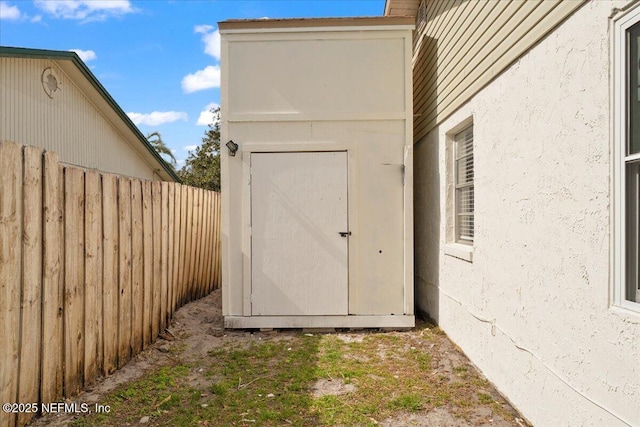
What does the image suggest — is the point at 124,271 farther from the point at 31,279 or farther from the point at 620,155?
the point at 620,155

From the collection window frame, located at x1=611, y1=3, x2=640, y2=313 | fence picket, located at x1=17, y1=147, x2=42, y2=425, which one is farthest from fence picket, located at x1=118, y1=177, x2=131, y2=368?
window frame, located at x1=611, y1=3, x2=640, y2=313

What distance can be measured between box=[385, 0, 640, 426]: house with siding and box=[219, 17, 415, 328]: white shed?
0.74 metres

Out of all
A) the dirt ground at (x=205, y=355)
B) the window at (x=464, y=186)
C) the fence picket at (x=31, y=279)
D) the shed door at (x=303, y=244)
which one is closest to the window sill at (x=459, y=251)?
the window at (x=464, y=186)

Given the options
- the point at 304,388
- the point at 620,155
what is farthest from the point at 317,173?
the point at 620,155

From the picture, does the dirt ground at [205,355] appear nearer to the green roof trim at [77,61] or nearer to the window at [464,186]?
the window at [464,186]

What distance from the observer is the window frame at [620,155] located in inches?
83.7

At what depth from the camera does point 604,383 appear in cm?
224

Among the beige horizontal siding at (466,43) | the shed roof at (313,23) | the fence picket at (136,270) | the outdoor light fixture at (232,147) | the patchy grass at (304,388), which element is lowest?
the patchy grass at (304,388)

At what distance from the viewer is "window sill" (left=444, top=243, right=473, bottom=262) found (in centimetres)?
429

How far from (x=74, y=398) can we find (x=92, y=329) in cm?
55

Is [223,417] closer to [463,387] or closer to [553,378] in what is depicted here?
[463,387]

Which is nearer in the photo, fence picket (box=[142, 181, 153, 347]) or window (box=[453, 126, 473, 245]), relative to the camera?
fence picket (box=[142, 181, 153, 347])

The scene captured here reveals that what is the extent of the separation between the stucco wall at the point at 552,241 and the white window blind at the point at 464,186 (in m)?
0.50

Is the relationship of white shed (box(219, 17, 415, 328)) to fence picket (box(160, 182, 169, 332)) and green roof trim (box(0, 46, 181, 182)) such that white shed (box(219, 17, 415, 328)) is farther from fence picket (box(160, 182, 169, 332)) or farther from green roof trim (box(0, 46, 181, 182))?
green roof trim (box(0, 46, 181, 182))
